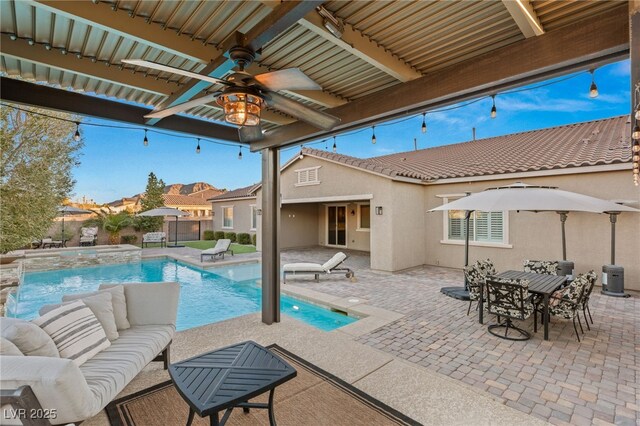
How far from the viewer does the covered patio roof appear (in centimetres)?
245

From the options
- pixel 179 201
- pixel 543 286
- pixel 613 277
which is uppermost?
pixel 179 201

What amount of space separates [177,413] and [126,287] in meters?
1.82

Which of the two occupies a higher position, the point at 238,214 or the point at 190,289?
the point at 238,214

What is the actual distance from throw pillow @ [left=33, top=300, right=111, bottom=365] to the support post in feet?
9.17

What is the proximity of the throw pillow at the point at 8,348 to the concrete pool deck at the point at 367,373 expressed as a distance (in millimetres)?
1081

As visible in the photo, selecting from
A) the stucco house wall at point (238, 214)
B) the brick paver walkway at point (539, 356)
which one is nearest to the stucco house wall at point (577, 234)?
the brick paver walkway at point (539, 356)

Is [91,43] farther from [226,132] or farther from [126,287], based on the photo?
[126,287]

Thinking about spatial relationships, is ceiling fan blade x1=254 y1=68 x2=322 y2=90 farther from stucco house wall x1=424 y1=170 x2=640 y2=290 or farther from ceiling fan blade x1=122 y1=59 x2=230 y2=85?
stucco house wall x1=424 y1=170 x2=640 y2=290

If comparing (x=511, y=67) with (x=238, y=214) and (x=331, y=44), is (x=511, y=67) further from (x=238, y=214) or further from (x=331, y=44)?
(x=238, y=214)

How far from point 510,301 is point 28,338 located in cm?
627

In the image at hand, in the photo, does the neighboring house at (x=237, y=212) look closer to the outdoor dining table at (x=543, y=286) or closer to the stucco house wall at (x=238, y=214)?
the stucco house wall at (x=238, y=214)

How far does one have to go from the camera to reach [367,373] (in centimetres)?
386

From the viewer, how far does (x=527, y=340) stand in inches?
195

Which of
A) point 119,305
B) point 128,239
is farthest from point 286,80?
point 128,239
